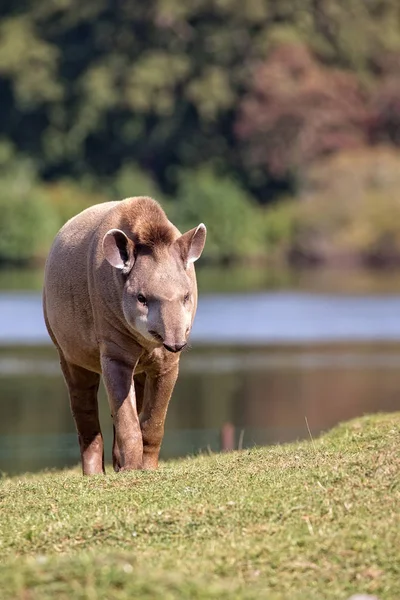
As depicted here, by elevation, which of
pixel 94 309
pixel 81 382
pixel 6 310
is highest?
pixel 94 309

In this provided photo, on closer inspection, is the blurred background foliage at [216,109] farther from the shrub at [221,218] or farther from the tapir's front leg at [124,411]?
the tapir's front leg at [124,411]

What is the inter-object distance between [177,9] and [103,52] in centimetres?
481

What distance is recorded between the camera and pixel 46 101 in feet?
253

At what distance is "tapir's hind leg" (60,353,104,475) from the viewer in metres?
11.2

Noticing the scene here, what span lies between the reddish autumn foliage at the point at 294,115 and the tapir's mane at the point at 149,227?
6311 cm

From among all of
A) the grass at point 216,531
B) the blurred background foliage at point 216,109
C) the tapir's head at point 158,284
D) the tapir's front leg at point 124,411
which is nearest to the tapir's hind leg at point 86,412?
the tapir's front leg at point 124,411

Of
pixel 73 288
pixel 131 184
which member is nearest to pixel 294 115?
pixel 131 184

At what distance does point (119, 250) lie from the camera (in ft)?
32.2

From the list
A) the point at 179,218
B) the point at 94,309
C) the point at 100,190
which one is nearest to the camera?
the point at 94,309

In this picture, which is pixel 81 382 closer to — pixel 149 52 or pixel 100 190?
pixel 100 190

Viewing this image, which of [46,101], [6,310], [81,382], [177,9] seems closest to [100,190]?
[46,101]

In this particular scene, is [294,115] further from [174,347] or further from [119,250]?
[174,347]

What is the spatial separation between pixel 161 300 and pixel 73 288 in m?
1.31

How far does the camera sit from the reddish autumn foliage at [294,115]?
7425 cm
